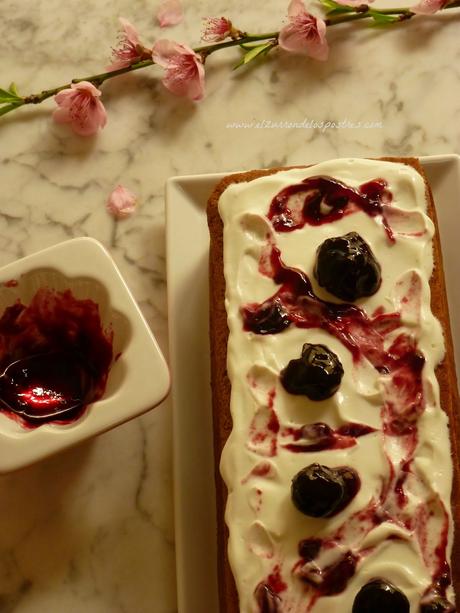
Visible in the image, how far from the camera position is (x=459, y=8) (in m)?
1.98

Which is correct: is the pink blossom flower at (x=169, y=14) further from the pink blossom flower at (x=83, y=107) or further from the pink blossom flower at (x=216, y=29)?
the pink blossom flower at (x=83, y=107)

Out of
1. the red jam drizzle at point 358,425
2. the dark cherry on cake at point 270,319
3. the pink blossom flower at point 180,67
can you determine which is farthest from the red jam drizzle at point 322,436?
the pink blossom flower at point 180,67

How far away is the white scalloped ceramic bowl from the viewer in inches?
56.1

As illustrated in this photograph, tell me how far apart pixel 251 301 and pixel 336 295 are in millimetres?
171

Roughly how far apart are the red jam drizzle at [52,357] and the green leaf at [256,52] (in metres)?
0.81

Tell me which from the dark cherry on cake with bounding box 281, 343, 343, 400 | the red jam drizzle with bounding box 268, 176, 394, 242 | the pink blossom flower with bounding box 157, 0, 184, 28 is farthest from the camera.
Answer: the pink blossom flower with bounding box 157, 0, 184, 28

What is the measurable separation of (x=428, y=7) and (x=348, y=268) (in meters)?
0.92

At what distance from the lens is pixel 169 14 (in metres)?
2.04

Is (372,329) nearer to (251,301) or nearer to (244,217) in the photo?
(251,301)

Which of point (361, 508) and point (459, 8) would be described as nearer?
point (361, 508)

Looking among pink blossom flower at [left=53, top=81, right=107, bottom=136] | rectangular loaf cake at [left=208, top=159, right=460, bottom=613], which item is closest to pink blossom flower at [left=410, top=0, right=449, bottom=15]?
rectangular loaf cake at [left=208, top=159, right=460, bottom=613]

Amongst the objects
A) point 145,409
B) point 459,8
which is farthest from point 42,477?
point 459,8

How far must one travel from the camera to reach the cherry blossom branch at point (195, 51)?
1930mm

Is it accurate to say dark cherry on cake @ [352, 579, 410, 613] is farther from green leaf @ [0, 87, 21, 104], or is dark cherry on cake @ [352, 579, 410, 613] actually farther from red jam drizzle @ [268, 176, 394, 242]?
green leaf @ [0, 87, 21, 104]
